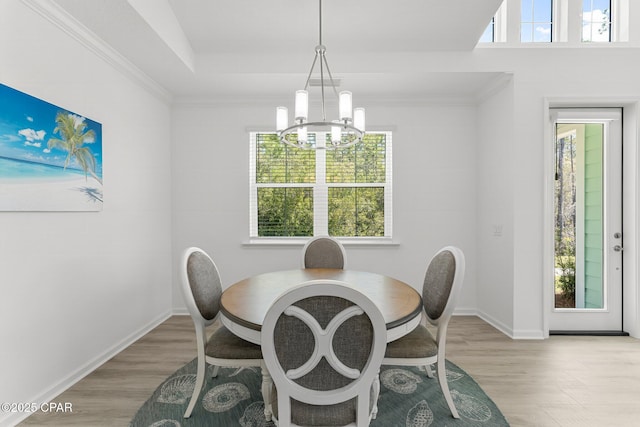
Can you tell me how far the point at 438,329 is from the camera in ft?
Result: 6.63

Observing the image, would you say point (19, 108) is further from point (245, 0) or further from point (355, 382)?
point (355, 382)

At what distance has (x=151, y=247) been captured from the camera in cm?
361

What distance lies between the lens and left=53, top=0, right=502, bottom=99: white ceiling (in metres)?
2.64

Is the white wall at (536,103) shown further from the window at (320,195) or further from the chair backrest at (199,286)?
the chair backrest at (199,286)

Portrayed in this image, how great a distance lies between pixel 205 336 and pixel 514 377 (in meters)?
2.18

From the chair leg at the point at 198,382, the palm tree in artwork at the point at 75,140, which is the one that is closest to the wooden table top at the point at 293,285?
the chair leg at the point at 198,382

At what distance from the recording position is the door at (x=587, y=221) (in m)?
3.40

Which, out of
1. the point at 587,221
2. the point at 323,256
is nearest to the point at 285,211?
the point at 323,256

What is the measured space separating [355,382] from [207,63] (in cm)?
313

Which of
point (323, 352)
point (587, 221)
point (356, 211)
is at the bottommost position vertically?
Answer: point (323, 352)

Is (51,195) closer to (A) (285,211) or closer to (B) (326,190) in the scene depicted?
(A) (285,211)

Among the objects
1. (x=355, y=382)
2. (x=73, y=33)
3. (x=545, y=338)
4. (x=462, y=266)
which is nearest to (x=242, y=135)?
(x=73, y=33)

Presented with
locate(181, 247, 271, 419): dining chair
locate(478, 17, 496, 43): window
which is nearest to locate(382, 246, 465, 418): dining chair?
locate(181, 247, 271, 419): dining chair

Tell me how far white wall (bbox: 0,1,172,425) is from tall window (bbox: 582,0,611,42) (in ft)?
14.6
